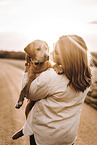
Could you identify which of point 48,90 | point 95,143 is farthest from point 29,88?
point 95,143

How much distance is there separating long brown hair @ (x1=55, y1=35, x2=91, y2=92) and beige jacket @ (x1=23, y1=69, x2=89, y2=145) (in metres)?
0.06

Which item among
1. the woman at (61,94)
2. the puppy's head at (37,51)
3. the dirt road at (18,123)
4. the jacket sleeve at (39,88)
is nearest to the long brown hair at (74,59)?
the woman at (61,94)

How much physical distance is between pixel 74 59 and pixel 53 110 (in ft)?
1.42

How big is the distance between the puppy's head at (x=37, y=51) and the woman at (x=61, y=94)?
0.37m

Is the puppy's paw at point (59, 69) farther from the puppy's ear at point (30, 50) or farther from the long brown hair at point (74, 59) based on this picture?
the puppy's ear at point (30, 50)

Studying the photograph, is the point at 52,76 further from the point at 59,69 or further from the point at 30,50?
the point at 30,50

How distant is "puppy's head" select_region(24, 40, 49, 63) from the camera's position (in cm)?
158

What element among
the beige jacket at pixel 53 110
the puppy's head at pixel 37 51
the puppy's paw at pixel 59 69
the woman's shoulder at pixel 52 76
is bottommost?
the beige jacket at pixel 53 110

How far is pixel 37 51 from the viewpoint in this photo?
1575 millimetres

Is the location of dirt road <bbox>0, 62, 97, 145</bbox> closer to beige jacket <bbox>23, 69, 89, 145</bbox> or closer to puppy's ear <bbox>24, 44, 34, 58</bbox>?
beige jacket <bbox>23, 69, 89, 145</bbox>

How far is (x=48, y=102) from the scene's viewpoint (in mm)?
1185

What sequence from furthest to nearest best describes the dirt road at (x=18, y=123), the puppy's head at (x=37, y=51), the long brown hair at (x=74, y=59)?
the dirt road at (x=18, y=123) → the puppy's head at (x=37, y=51) → the long brown hair at (x=74, y=59)

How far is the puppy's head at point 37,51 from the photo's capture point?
1577 mm

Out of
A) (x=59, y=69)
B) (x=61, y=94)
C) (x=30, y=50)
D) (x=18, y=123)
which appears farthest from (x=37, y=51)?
(x=18, y=123)
